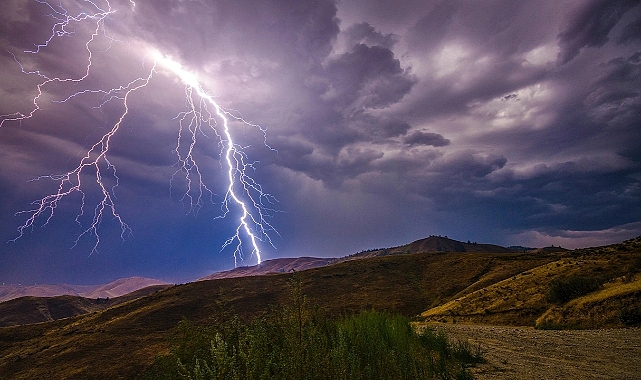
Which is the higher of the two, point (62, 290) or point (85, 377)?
point (62, 290)

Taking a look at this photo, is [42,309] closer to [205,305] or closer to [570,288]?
[205,305]

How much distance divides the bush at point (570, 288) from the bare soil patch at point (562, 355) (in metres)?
5.08

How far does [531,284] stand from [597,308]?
7.75 metres

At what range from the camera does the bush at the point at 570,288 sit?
16.5 meters

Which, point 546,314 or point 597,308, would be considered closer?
point 597,308

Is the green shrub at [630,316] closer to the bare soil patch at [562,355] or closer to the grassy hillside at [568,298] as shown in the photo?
the grassy hillside at [568,298]

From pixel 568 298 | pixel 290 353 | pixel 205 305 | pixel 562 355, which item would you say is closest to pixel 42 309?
pixel 205 305

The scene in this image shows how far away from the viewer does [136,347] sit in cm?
2261

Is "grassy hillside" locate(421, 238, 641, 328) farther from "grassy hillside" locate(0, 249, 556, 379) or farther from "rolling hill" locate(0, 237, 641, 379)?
"grassy hillside" locate(0, 249, 556, 379)

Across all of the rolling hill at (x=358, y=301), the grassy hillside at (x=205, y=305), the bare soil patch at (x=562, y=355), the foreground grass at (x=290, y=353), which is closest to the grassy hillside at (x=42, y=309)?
the grassy hillside at (x=205, y=305)

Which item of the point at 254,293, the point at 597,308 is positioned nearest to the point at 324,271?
the point at 254,293

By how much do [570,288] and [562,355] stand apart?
10746 millimetres

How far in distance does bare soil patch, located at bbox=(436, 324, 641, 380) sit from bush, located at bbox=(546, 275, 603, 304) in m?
5.08

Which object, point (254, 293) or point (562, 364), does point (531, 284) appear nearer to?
point (562, 364)
